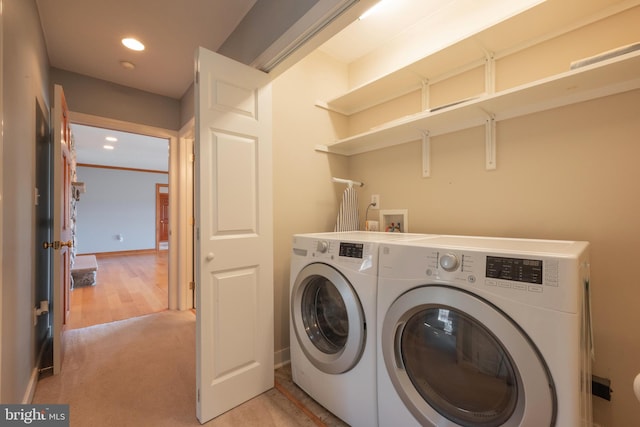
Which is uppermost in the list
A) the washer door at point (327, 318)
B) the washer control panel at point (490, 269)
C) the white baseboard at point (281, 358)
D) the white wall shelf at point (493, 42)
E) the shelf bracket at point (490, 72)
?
the white wall shelf at point (493, 42)

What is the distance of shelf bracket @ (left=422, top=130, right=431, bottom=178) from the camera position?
1867 mm

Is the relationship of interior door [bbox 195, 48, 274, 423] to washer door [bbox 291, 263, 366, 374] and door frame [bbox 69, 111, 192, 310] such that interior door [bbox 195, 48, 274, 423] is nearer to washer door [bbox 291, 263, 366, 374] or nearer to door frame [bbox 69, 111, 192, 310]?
washer door [bbox 291, 263, 366, 374]

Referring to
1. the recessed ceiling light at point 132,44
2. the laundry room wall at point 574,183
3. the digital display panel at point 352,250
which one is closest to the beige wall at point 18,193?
the recessed ceiling light at point 132,44

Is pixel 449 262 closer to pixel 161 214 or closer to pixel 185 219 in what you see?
pixel 185 219

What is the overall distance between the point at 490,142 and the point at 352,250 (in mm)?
1049

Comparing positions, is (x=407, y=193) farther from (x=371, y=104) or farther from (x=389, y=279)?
(x=389, y=279)

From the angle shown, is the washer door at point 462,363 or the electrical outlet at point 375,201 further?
the electrical outlet at point 375,201

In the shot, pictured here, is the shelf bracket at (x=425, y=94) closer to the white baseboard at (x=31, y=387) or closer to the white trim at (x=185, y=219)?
the white trim at (x=185, y=219)

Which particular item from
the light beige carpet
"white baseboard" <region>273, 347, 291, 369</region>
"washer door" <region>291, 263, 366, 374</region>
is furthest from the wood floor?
"washer door" <region>291, 263, 366, 374</region>

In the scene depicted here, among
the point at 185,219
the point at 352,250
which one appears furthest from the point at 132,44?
the point at 352,250

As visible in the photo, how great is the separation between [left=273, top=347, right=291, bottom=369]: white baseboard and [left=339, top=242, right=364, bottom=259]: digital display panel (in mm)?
1064

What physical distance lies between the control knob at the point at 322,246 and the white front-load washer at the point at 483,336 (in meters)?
0.34

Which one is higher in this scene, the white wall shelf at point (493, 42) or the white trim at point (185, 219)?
the white wall shelf at point (493, 42)

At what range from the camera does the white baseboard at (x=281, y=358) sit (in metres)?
1.94
